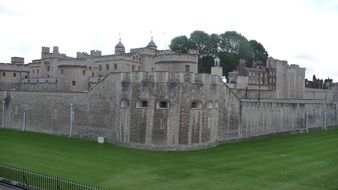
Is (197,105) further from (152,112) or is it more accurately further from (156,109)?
(152,112)

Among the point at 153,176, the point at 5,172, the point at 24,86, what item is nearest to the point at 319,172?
the point at 153,176

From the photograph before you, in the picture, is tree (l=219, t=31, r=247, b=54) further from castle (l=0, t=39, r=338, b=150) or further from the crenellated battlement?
the crenellated battlement

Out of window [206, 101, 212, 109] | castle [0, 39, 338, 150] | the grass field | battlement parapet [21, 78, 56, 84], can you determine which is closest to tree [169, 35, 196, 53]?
castle [0, 39, 338, 150]

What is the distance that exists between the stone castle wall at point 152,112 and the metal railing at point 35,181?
1299 cm

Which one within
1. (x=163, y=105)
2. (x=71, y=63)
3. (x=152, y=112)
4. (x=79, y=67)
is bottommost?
(x=152, y=112)

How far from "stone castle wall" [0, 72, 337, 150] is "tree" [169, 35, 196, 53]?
33729mm

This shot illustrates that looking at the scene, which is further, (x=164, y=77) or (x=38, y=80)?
(x=38, y=80)

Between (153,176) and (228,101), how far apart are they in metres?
15.2

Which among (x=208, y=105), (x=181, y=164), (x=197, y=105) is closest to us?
(x=181, y=164)

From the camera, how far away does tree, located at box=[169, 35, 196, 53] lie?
A: 7525 cm

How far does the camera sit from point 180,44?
3000 inches

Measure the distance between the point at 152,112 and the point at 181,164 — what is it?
632 centimetres

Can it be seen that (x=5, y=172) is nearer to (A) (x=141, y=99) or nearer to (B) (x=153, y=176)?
(B) (x=153, y=176)

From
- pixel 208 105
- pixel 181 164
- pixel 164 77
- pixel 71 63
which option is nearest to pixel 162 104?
pixel 164 77
